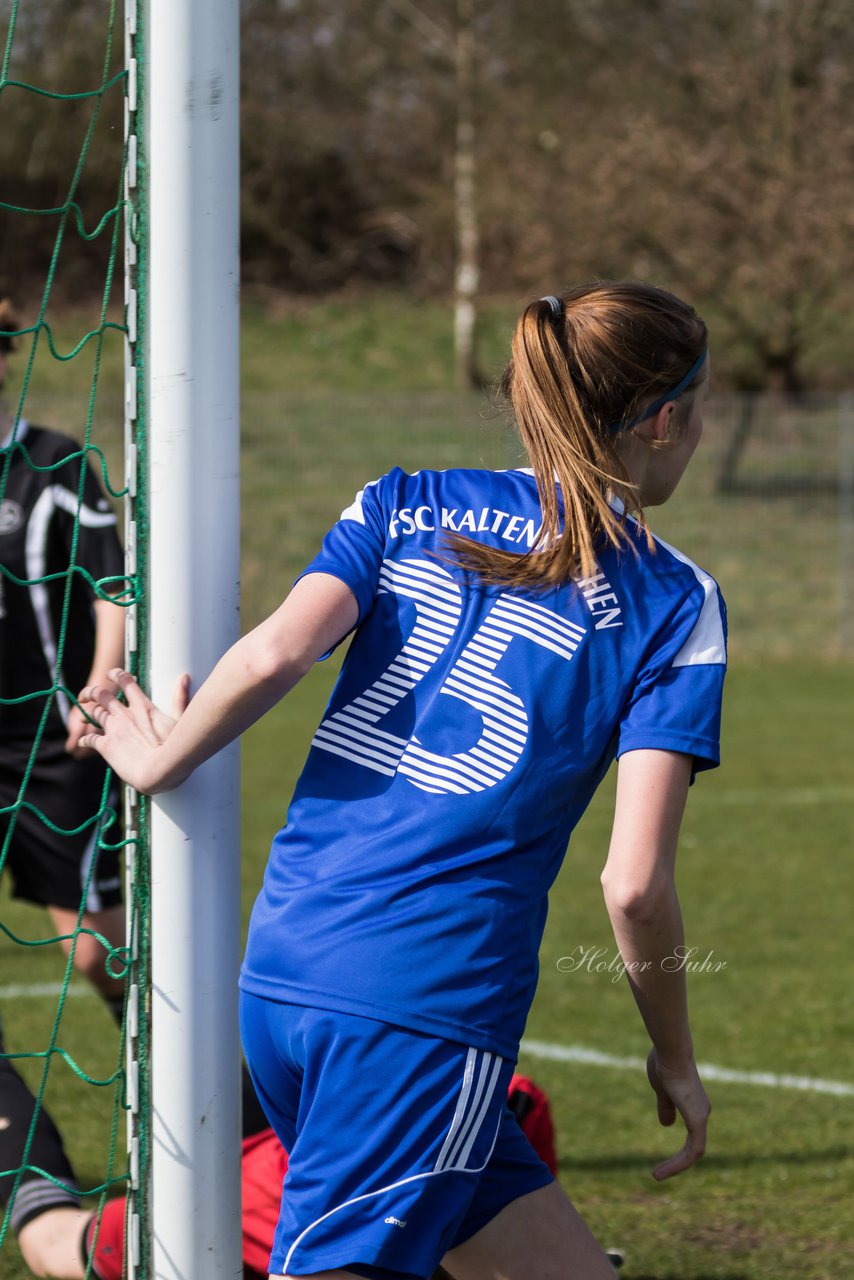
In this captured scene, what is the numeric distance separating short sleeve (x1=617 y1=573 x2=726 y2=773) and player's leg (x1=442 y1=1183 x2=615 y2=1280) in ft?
2.08

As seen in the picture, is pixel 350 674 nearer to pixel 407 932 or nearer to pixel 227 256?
pixel 407 932

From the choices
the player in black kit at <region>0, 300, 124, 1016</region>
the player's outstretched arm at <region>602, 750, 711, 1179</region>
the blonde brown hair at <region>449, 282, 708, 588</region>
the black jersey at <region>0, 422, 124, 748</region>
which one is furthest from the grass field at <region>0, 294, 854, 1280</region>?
the black jersey at <region>0, 422, 124, 748</region>

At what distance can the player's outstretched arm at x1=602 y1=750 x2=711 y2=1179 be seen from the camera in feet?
6.08

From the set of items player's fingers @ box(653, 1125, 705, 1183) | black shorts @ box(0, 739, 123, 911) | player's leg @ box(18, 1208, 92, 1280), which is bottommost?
player's leg @ box(18, 1208, 92, 1280)

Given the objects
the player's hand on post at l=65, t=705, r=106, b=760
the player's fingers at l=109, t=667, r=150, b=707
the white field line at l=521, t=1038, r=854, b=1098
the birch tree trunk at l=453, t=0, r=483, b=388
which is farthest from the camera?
the birch tree trunk at l=453, t=0, r=483, b=388

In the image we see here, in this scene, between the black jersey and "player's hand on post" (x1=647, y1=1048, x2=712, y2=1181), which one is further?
the black jersey

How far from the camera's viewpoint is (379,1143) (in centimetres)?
186

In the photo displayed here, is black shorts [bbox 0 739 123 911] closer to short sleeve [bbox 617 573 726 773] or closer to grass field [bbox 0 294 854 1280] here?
grass field [bbox 0 294 854 1280]

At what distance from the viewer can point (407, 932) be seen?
6.17 feet

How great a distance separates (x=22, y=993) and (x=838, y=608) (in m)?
11.4

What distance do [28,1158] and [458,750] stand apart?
58.2 inches

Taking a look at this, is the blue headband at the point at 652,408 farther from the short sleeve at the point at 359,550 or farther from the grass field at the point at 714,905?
the short sleeve at the point at 359,550

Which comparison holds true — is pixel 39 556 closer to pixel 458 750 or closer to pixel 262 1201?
pixel 262 1201

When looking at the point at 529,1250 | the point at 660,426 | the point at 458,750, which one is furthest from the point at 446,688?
the point at 529,1250
